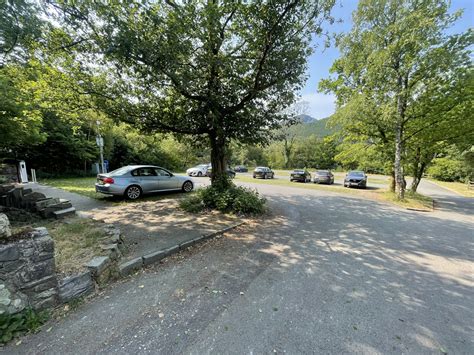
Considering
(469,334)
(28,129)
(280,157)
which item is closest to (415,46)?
(469,334)

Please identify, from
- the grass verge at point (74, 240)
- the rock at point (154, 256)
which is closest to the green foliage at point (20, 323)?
the grass verge at point (74, 240)

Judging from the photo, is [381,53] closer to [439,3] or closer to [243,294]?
[439,3]

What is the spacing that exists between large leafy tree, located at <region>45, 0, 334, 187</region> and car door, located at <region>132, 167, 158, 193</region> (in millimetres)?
2152

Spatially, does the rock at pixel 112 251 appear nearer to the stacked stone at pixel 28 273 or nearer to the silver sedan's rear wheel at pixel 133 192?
the stacked stone at pixel 28 273

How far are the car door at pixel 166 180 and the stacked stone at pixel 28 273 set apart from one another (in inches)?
263

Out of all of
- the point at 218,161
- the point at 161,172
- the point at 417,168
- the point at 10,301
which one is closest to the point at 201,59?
the point at 218,161

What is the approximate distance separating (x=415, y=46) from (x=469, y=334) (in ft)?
35.1

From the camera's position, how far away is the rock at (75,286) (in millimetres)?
2395

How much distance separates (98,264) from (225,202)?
160 inches

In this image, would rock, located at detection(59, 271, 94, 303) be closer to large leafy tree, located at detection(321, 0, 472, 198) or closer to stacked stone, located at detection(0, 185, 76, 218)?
stacked stone, located at detection(0, 185, 76, 218)

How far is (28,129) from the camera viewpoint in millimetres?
6875

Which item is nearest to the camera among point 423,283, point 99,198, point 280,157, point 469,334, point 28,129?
point 469,334

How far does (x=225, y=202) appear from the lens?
21.3 ft

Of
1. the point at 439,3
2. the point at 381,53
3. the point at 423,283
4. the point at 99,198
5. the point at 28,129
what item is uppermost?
the point at 439,3
